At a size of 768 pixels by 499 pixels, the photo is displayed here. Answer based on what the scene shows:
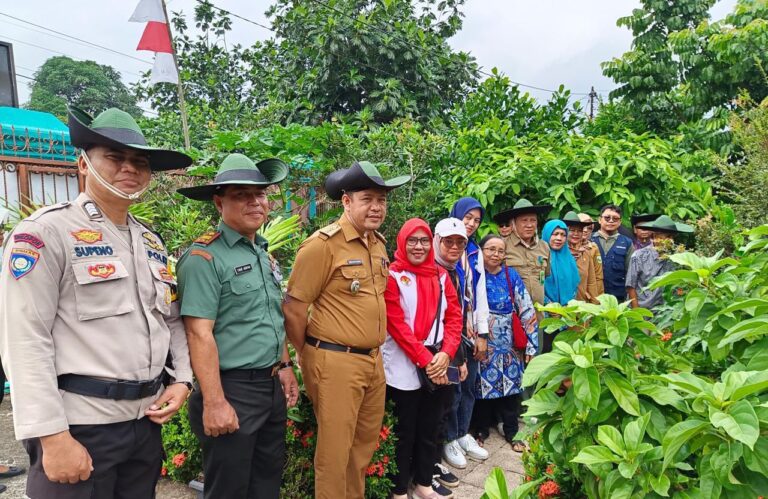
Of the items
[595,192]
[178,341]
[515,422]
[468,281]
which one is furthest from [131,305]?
[595,192]

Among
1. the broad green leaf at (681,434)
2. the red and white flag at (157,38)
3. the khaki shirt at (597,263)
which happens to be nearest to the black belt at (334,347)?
the broad green leaf at (681,434)

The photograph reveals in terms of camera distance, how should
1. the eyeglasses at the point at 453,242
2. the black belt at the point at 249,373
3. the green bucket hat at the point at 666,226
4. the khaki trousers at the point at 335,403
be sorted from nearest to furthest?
the black belt at the point at 249,373
the khaki trousers at the point at 335,403
the eyeglasses at the point at 453,242
the green bucket hat at the point at 666,226

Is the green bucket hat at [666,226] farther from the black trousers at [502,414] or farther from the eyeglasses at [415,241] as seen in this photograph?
the eyeglasses at [415,241]

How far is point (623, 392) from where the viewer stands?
49.6 inches

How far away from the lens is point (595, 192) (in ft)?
17.1

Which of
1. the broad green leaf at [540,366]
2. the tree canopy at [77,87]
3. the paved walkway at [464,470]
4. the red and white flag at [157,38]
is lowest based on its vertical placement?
the paved walkway at [464,470]

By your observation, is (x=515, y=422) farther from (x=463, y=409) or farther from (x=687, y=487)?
(x=687, y=487)

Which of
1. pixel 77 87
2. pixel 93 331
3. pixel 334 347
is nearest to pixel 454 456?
pixel 334 347

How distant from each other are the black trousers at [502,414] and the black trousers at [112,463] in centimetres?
283

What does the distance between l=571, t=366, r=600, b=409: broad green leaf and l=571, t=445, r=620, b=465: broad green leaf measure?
10 cm

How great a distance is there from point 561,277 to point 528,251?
14.1 inches

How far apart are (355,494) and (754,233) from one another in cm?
223

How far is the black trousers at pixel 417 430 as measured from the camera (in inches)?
122

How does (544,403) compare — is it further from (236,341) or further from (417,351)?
(417,351)
